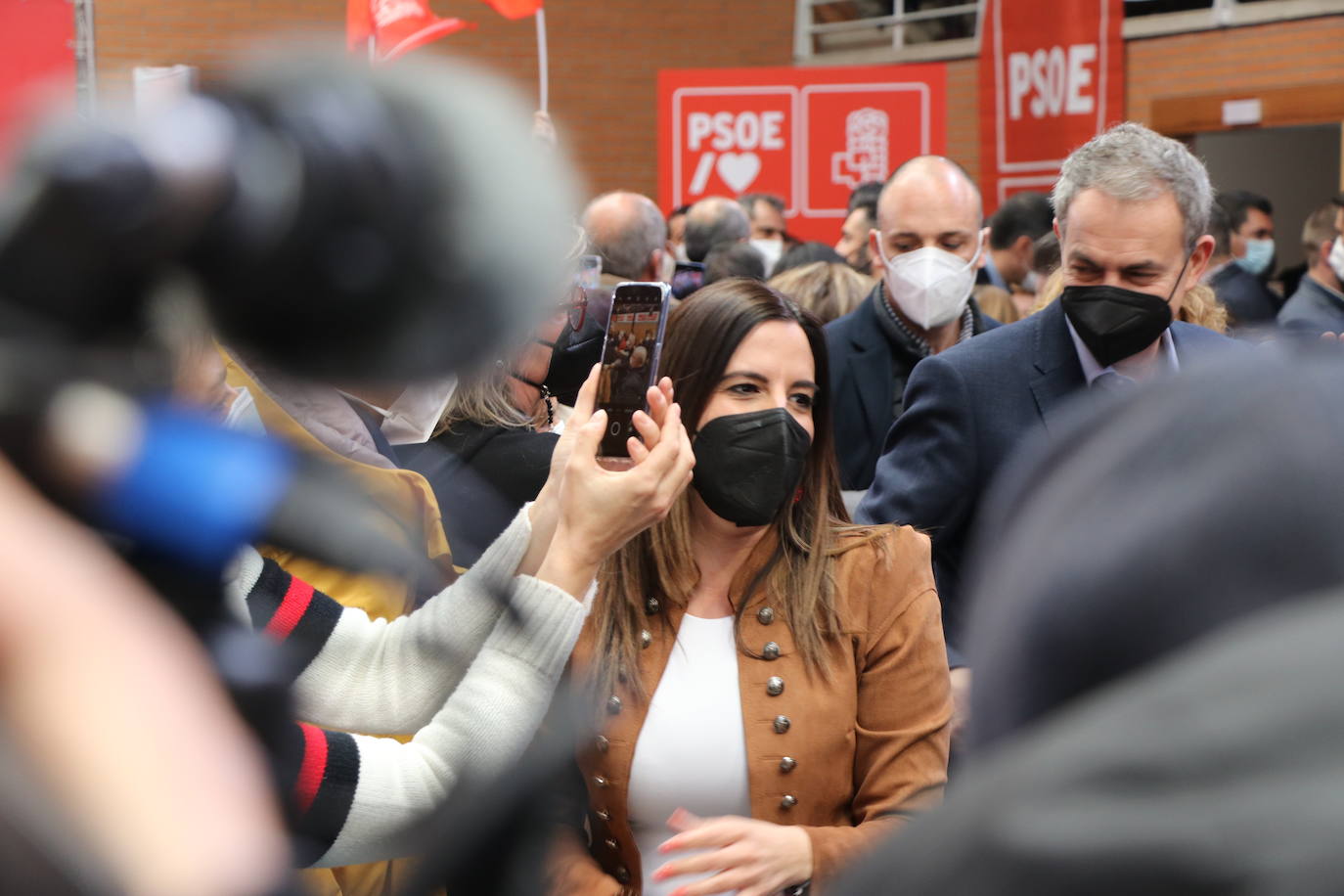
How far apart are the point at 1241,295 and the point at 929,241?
343 cm

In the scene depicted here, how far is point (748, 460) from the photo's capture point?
2207 millimetres

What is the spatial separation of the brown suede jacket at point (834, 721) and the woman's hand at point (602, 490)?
1.23ft

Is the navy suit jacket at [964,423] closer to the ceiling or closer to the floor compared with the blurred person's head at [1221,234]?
closer to the floor

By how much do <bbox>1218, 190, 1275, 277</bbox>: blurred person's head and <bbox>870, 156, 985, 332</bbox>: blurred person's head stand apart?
461cm

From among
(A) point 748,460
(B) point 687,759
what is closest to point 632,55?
(A) point 748,460

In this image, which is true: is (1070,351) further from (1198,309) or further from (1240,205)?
(1240,205)

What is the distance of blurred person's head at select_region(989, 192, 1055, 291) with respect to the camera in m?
6.21

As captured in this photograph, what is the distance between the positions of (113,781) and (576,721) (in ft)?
1.24

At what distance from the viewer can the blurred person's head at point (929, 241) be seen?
12.7 ft

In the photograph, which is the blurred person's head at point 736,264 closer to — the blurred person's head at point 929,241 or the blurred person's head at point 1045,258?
the blurred person's head at point 1045,258

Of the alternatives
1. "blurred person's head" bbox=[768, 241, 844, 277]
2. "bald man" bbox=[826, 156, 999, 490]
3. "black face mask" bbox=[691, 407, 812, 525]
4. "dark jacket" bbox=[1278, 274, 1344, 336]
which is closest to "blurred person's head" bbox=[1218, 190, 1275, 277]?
"dark jacket" bbox=[1278, 274, 1344, 336]

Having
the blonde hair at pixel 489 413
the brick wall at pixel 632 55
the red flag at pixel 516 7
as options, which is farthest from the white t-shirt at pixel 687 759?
the brick wall at pixel 632 55

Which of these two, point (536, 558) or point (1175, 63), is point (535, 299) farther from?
point (1175, 63)

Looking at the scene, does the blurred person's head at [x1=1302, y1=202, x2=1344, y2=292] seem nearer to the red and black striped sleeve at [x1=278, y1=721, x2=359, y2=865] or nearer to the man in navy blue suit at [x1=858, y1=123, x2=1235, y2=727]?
the man in navy blue suit at [x1=858, y1=123, x2=1235, y2=727]
